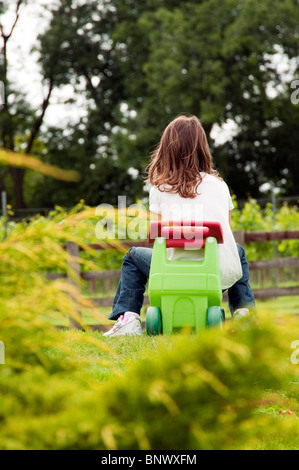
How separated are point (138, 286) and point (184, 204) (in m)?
0.76

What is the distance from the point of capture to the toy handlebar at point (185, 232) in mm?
3391

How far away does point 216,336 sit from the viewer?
1.35 metres

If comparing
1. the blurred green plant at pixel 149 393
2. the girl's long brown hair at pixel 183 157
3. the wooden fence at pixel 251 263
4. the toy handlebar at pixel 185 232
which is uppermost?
the girl's long brown hair at pixel 183 157

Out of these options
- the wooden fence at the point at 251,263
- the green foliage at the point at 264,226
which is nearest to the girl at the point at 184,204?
the wooden fence at the point at 251,263

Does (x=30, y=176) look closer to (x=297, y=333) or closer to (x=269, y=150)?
(x=269, y=150)

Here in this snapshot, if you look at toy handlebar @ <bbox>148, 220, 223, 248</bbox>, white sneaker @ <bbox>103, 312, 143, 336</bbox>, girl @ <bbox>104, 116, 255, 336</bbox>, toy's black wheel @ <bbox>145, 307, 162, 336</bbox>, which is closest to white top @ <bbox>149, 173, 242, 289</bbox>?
girl @ <bbox>104, 116, 255, 336</bbox>

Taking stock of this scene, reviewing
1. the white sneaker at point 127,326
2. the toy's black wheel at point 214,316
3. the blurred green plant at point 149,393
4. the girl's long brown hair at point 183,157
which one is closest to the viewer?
the blurred green plant at point 149,393

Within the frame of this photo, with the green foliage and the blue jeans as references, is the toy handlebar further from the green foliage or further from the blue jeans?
the green foliage

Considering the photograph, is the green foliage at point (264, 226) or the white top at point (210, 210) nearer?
the white top at point (210, 210)

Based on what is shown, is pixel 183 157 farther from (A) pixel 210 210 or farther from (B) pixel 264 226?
(B) pixel 264 226

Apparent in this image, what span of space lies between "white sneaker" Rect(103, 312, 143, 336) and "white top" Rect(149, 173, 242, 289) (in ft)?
2.12

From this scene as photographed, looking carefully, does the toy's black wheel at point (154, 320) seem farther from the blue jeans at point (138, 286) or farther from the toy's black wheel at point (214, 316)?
the blue jeans at point (138, 286)

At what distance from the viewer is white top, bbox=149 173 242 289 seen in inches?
149
